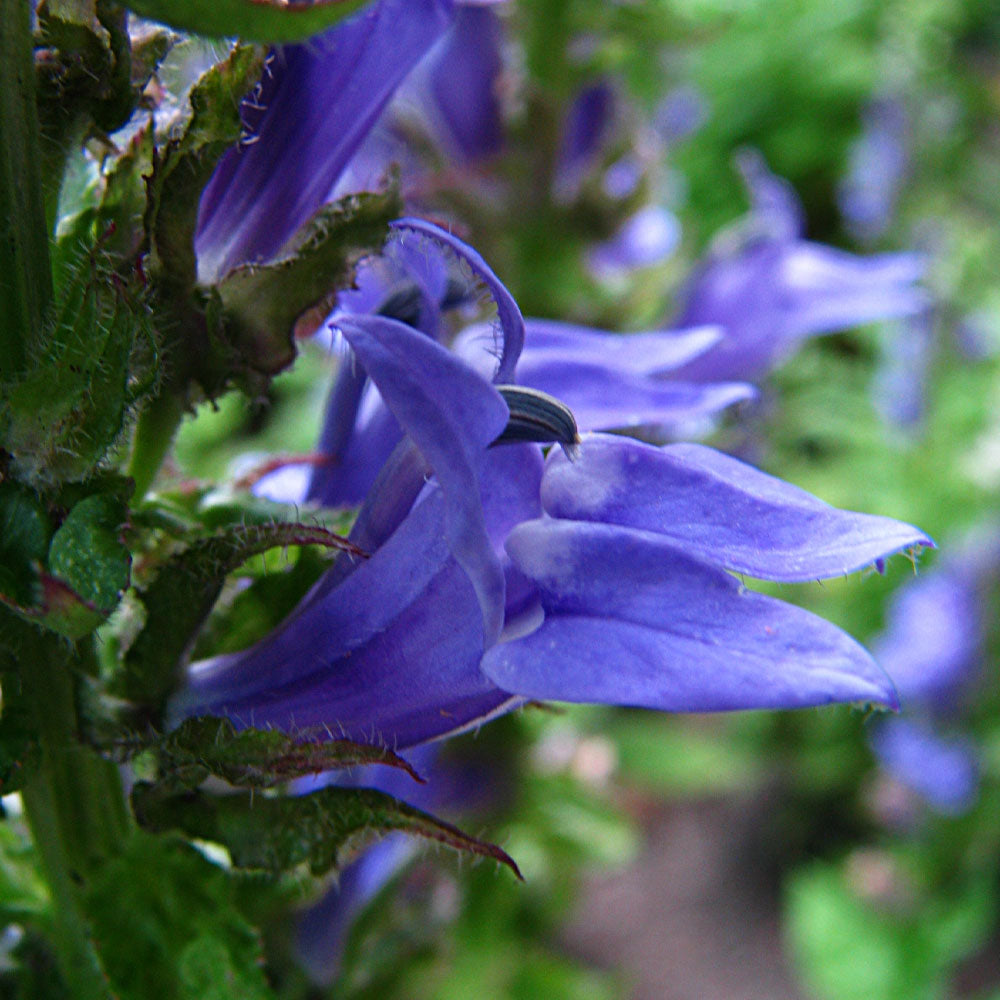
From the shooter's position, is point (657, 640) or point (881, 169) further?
point (881, 169)

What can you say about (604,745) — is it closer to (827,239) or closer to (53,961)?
(53,961)

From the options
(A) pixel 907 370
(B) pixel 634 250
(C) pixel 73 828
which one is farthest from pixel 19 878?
(A) pixel 907 370

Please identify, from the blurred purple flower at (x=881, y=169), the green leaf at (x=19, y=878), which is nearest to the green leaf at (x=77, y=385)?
the green leaf at (x=19, y=878)

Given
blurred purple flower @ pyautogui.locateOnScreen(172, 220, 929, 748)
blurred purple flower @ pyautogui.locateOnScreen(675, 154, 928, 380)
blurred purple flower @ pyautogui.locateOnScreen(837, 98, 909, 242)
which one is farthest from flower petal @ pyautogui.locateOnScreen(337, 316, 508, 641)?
blurred purple flower @ pyautogui.locateOnScreen(837, 98, 909, 242)

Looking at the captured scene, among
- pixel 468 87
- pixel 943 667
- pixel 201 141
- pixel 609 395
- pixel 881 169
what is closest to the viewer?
pixel 201 141

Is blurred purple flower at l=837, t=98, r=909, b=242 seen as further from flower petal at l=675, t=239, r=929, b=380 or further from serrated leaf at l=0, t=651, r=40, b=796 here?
serrated leaf at l=0, t=651, r=40, b=796

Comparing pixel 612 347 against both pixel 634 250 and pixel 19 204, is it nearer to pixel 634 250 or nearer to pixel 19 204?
pixel 19 204

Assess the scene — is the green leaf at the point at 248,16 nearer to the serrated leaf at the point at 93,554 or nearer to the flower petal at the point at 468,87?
the serrated leaf at the point at 93,554
